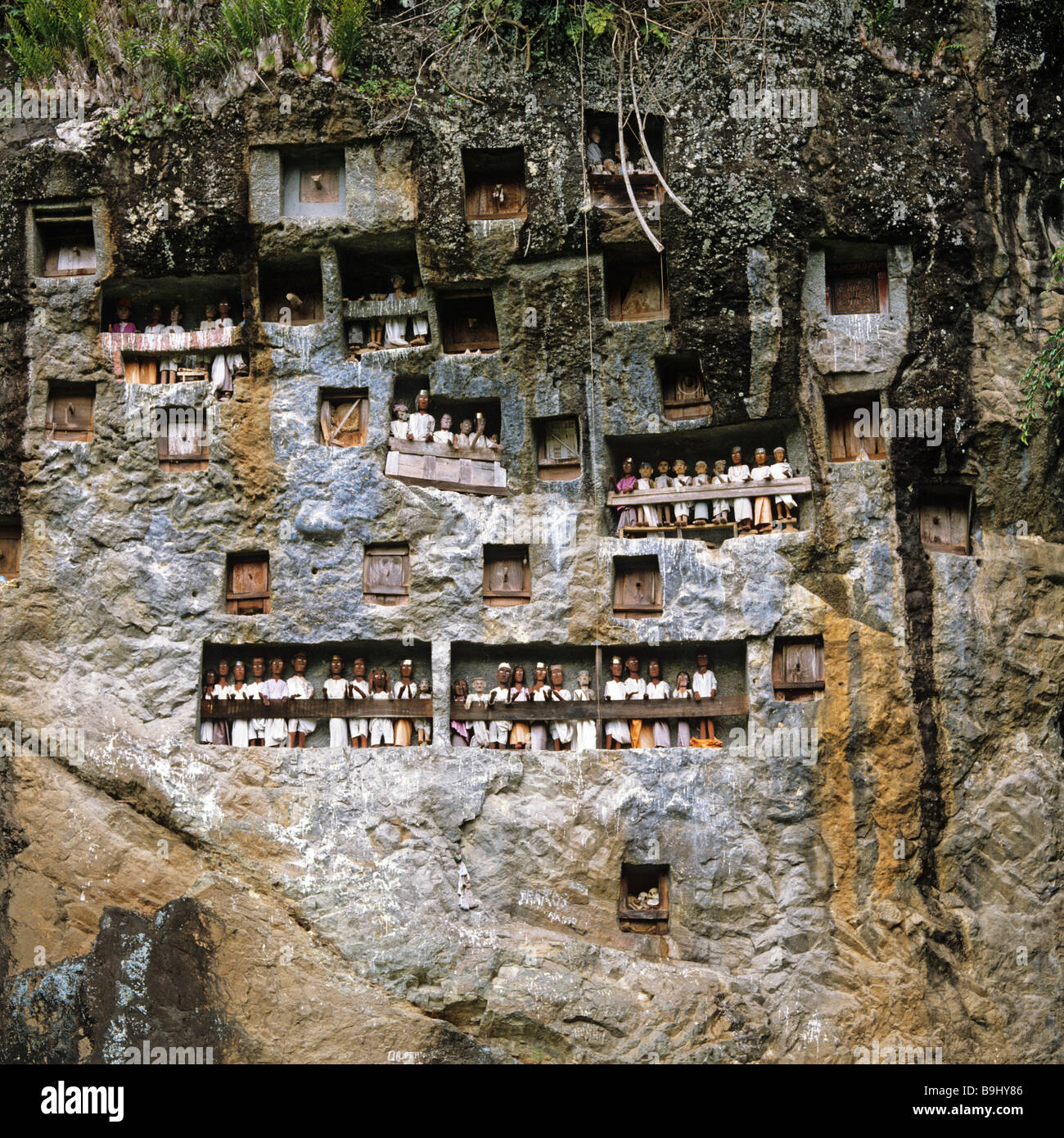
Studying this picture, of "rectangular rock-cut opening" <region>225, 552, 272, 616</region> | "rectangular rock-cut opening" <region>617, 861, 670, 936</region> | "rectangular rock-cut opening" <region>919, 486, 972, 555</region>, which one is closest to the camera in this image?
"rectangular rock-cut opening" <region>617, 861, 670, 936</region>

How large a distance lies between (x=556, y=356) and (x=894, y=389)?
4.80 metres

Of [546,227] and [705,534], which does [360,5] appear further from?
[705,534]

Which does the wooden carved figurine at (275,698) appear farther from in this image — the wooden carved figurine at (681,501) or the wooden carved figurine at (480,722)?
the wooden carved figurine at (681,501)

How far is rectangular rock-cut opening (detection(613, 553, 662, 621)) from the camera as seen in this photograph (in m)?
18.8

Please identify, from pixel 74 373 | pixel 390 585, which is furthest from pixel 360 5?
pixel 390 585

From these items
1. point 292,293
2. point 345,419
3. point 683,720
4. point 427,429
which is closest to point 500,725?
point 683,720

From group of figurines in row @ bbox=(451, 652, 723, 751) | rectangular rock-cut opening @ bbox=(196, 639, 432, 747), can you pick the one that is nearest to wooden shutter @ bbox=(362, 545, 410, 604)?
rectangular rock-cut opening @ bbox=(196, 639, 432, 747)

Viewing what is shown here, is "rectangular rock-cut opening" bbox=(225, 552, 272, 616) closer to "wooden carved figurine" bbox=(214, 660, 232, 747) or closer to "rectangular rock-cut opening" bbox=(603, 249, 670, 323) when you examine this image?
"wooden carved figurine" bbox=(214, 660, 232, 747)

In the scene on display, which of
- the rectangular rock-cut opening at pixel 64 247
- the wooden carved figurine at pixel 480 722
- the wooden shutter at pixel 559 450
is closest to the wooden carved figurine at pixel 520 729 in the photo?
the wooden carved figurine at pixel 480 722

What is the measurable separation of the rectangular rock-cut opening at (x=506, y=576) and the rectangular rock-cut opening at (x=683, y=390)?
3.03 metres

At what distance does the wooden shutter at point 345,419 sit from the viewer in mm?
19203

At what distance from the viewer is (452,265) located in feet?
62.0

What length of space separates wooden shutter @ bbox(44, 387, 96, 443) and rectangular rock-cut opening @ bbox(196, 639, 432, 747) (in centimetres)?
387

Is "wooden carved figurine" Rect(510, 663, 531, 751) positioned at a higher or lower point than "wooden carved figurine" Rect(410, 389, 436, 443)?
lower
